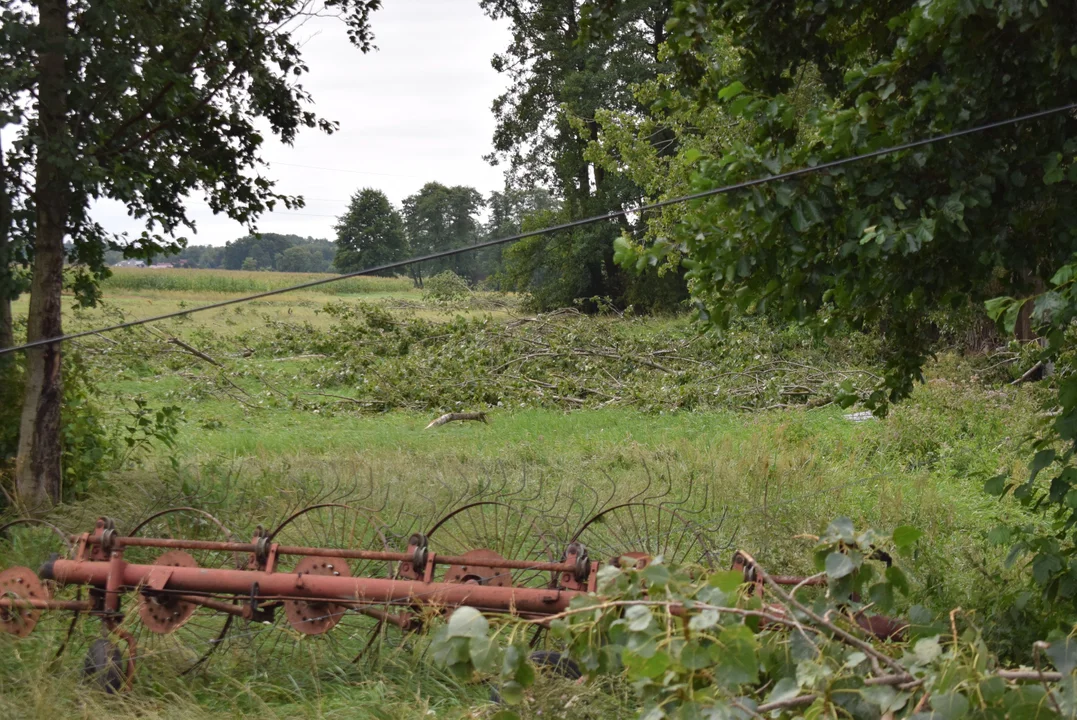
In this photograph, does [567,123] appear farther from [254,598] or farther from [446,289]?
[254,598]

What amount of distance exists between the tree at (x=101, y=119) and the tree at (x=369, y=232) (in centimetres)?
2661

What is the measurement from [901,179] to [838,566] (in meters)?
2.41

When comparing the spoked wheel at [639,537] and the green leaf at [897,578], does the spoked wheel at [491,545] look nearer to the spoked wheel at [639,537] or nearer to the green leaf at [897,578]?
the spoked wheel at [639,537]

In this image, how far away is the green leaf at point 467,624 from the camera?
6.51 feet

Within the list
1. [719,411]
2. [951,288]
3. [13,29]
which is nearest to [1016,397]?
[719,411]

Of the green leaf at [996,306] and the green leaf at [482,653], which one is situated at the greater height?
the green leaf at [996,306]

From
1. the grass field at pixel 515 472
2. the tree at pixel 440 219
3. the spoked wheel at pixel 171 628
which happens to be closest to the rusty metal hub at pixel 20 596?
the grass field at pixel 515 472

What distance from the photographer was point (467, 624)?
2.01 meters

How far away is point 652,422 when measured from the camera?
12.5m

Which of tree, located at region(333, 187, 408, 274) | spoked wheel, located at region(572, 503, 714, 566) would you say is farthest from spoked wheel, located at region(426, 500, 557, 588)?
tree, located at region(333, 187, 408, 274)

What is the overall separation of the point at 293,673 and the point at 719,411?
369 inches

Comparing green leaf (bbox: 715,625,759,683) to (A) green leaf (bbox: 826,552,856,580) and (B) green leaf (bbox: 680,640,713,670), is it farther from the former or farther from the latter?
(A) green leaf (bbox: 826,552,856,580)

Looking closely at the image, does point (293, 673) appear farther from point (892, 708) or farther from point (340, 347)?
point (340, 347)

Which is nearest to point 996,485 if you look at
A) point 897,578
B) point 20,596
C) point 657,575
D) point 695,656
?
point 897,578
